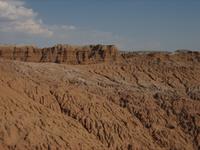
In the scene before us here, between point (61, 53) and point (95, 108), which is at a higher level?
point (61, 53)

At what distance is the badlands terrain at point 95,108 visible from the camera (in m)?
23.9

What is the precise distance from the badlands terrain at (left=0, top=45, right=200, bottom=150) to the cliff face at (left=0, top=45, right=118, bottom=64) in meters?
31.2

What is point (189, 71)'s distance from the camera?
125 ft

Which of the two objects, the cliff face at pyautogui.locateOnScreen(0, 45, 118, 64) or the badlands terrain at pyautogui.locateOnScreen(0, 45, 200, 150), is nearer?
the badlands terrain at pyautogui.locateOnScreen(0, 45, 200, 150)

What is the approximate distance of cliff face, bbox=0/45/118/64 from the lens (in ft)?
220

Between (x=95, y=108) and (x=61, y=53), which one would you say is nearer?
(x=95, y=108)

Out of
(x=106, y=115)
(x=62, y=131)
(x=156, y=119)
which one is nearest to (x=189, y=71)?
(x=156, y=119)

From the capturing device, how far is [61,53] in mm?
68688

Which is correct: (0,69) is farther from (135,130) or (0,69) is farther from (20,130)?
(135,130)

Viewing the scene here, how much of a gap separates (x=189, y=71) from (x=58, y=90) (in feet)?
49.7

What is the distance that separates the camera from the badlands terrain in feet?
78.3

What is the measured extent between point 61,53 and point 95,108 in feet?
138

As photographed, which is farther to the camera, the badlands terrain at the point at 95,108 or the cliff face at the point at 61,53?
the cliff face at the point at 61,53

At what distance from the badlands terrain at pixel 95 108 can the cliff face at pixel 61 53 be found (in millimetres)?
31238
